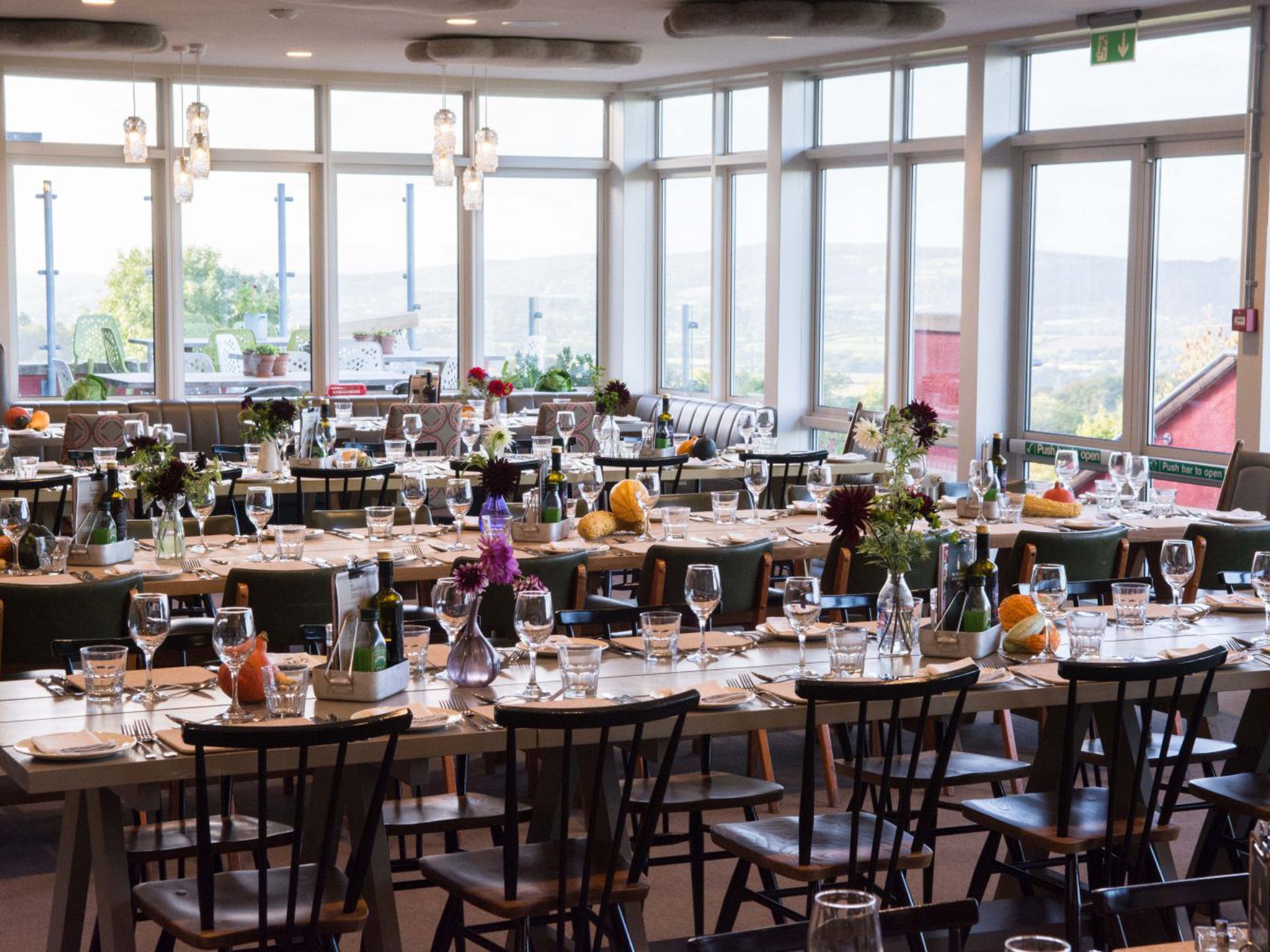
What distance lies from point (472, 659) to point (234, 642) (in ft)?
1.90

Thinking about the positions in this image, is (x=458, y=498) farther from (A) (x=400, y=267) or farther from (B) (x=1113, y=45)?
(A) (x=400, y=267)

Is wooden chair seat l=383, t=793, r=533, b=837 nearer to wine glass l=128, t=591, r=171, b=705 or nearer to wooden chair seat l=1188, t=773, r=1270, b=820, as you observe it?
wine glass l=128, t=591, r=171, b=705

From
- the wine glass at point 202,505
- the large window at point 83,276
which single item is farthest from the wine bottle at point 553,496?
the large window at point 83,276

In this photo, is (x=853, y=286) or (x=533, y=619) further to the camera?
(x=853, y=286)

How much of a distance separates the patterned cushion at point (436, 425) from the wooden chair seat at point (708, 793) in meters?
6.78

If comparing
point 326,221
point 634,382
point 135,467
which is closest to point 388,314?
point 326,221

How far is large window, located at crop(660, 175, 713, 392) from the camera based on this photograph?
14.0 meters

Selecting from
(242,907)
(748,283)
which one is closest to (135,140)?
(748,283)

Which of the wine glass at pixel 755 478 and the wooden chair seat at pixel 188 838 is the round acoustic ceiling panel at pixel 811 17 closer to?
the wine glass at pixel 755 478

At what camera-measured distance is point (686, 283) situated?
14266 mm

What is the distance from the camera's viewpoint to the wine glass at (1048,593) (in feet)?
14.4

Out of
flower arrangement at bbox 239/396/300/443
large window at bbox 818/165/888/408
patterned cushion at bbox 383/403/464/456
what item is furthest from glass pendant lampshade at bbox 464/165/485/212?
flower arrangement at bbox 239/396/300/443

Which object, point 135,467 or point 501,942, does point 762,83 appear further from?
point 501,942

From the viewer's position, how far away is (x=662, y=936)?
4.43 m
